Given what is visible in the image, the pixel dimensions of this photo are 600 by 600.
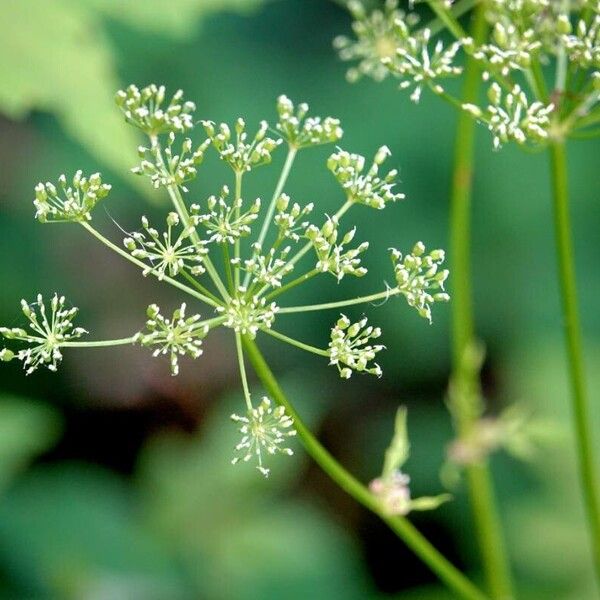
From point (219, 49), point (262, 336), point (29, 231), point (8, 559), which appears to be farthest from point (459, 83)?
point (8, 559)

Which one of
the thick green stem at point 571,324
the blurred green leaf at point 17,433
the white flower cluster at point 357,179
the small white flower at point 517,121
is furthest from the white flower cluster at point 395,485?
the blurred green leaf at point 17,433

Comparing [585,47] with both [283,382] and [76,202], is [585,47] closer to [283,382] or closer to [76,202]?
[76,202]

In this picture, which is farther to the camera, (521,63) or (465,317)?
(465,317)

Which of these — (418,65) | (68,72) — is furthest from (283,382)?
(418,65)

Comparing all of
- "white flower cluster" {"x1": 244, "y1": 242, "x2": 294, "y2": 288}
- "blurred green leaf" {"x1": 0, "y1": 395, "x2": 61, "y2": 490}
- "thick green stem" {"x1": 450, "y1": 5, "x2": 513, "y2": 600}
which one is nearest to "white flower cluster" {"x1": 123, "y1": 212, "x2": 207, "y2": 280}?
"white flower cluster" {"x1": 244, "y1": 242, "x2": 294, "y2": 288}

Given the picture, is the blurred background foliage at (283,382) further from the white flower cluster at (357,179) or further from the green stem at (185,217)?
the white flower cluster at (357,179)
